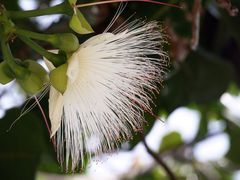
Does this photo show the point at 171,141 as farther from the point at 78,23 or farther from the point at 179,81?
the point at 78,23

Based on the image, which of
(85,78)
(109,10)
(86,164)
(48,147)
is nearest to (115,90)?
(85,78)

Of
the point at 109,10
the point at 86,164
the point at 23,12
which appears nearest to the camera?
the point at 23,12

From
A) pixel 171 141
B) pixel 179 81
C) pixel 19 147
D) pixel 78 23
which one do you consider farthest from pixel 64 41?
pixel 171 141

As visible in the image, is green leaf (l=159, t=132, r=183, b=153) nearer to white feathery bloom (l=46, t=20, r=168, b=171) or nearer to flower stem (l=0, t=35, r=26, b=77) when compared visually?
white feathery bloom (l=46, t=20, r=168, b=171)

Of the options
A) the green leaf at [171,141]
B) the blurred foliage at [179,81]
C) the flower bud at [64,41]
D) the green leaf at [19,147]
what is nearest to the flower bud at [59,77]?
the flower bud at [64,41]

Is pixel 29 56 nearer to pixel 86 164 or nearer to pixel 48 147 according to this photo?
pixel 48 147

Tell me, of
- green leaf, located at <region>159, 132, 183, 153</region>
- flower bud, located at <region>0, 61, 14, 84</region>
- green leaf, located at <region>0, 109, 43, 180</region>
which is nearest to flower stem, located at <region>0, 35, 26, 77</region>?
flower bud, located at <region>0, 61, 14, 84</region>

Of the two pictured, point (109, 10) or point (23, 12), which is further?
point (109, 10)
